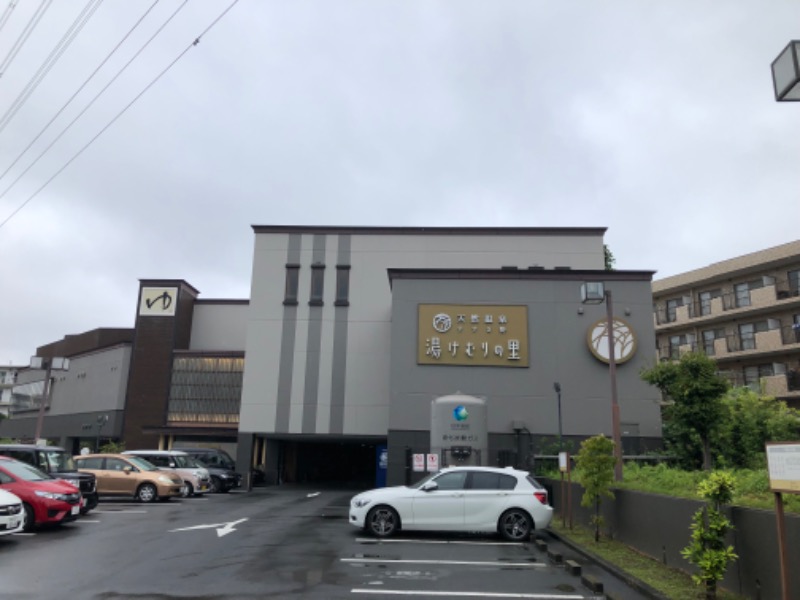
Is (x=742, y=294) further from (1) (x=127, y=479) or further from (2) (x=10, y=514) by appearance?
(2) (x=10, y=514)

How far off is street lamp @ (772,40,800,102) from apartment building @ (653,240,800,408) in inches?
1146

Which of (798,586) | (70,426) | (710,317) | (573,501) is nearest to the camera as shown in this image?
(798,586)

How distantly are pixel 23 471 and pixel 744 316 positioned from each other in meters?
35.9

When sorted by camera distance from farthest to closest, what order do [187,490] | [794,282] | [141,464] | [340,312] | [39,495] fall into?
[794,282] < [340,312] < [187,490] < [141,464] < [39,495]

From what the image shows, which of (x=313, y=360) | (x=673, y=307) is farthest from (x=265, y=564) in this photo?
(x=673, y=307)

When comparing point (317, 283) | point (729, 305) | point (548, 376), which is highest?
point (729, 305)

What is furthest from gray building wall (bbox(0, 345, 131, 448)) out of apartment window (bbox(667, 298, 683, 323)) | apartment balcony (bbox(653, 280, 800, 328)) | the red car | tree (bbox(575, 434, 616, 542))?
apartment window (bbox(667, 298, 683, 323))

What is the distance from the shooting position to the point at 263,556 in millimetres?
10719

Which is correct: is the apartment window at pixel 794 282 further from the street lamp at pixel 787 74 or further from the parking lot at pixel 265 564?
the street lamp at pixel 787 74

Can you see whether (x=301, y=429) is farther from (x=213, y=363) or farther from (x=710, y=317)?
(x=710, y=317)

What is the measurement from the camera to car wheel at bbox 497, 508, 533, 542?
12898 mm

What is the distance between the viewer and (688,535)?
8.64 metres

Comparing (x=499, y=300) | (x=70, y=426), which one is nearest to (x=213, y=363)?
(x=70, y=426)

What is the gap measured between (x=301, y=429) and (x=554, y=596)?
76.9 ft
